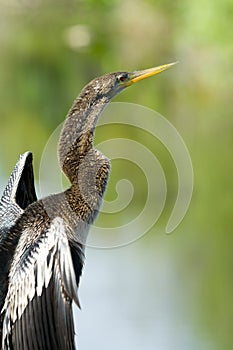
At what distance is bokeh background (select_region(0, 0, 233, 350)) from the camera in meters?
11.8

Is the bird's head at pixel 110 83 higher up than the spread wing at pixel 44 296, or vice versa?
the bird's head at pixel 110 83

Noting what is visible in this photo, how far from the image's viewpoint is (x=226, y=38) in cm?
2420

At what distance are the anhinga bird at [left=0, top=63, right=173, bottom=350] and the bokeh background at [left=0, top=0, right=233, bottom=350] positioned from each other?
5.13 m

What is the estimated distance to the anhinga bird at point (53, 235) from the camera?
512cm

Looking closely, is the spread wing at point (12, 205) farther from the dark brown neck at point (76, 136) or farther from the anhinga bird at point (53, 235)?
the dark brown neck at point (76, 136)

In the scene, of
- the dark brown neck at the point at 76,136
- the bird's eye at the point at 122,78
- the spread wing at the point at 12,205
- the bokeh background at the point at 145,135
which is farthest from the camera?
the bokeh background at the point at 145,135

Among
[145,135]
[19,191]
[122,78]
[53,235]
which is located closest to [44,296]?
[53,235]

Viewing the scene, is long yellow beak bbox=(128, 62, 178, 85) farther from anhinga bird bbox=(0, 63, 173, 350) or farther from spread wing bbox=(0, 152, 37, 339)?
spread wing bbox=(0, 152, 37, 339)

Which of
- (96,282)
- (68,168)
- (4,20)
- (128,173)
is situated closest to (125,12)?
(4,20)

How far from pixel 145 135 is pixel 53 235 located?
14687mm

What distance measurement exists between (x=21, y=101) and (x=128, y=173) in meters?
7.51

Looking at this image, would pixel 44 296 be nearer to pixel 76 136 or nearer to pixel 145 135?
pixel 76 136

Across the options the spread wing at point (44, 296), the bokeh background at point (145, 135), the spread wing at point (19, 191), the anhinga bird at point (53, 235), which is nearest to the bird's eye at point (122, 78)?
the anhinga bird at point (53, 235)

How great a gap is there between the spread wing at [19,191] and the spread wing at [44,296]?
28.3 inches
